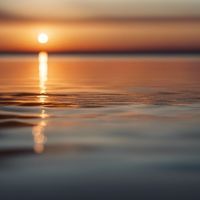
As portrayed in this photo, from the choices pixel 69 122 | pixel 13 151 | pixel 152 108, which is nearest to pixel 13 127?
pixel 69 122

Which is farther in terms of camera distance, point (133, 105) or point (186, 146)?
point (133, 105)

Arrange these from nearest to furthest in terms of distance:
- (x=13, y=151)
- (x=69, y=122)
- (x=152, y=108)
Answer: (x=13, y=151) < (x=69, y=122) < (x=152, y=108)

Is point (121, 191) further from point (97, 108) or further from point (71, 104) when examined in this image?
point (71, 104)

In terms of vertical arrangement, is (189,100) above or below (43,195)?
above

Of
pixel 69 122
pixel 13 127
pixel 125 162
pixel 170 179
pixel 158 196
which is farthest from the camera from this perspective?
pixel 69 122

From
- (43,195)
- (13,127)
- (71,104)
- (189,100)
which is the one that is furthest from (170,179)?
(189,100)

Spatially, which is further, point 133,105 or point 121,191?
point 133,105

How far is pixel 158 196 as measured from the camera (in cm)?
700

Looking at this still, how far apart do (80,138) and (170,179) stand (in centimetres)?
406

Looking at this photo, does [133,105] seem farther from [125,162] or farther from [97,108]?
[125,162]

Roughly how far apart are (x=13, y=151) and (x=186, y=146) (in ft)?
11.0

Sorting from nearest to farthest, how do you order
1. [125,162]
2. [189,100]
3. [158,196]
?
1. [158,196]
2. [125,162]
3. [189,100]

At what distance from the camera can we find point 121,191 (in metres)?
7.27

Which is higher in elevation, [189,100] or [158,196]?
[189,100]
